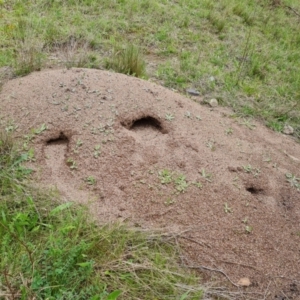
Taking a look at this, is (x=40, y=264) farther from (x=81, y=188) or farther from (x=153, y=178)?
(x=153, y=178)

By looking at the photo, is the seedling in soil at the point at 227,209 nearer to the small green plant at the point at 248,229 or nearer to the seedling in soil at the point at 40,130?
the small green plant at the point at 248,229

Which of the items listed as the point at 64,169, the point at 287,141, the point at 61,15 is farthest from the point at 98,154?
the point at 61,15

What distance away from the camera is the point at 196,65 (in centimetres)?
418

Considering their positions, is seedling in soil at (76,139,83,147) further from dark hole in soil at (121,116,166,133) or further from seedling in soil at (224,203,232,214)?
seedling in soil at (224,203,232,214)

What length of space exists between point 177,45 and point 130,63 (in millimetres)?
1098

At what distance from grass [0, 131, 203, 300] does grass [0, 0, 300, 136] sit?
1.60 metres

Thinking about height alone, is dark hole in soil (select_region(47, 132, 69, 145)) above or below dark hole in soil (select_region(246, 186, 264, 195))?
above

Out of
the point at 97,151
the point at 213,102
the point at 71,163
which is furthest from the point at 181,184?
the point at 213,102

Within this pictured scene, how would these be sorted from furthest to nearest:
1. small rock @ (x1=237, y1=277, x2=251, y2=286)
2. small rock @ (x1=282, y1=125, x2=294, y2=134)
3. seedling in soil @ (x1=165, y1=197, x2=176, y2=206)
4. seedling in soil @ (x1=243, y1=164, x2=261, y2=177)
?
small rock @ (x1=282, y1=125, x2=294, y2=134) < seedling in soil @ (x1=243, y1=164, x2=261, y2=177) < seedling in soil @ (x1=165, y1=197, x2=176, y2=206) < small rock @ (x1=237, y1=277, x2=251, y2=286)

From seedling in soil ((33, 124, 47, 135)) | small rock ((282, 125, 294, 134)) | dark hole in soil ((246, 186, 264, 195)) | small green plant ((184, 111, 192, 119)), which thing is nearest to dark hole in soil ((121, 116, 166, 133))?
small green plant ((184, 111, 192, 119))

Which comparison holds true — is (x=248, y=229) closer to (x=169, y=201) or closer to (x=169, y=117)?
(x=169, y=201)

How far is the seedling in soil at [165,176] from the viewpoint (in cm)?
246

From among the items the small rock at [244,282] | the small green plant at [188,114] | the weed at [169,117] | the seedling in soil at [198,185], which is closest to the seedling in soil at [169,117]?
the weed at [169,117]

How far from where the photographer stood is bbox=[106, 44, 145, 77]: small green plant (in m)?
3.63
